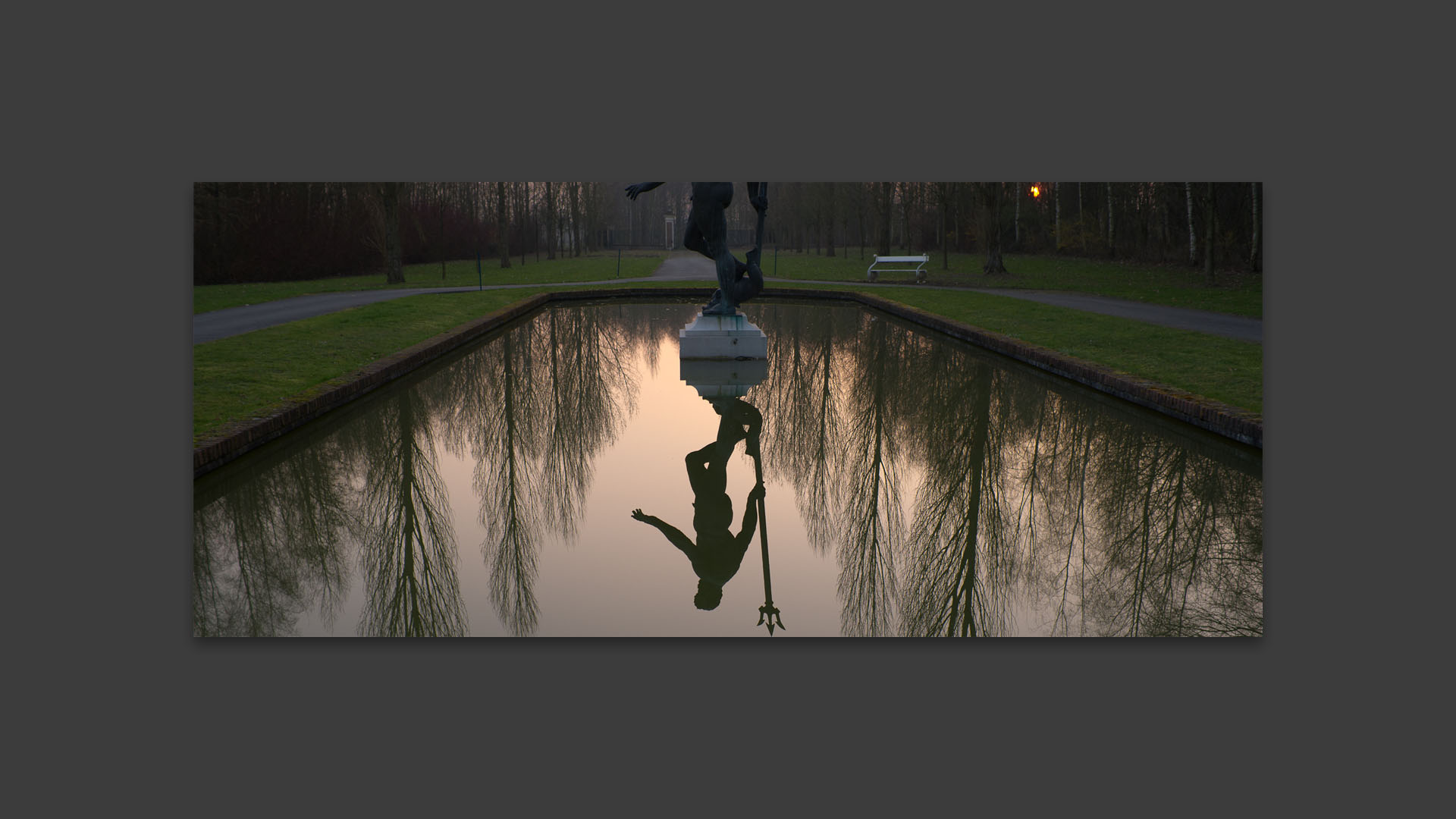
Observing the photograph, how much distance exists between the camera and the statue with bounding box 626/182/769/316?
37.3ft

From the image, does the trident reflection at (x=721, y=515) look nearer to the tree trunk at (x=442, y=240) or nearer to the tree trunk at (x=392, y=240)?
the tree trunk at (x=392, y=240)

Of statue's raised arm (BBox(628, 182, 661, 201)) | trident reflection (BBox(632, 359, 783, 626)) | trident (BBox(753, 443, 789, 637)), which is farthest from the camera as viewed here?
statue's raised arm (BBox(628, 182, 661, 201))

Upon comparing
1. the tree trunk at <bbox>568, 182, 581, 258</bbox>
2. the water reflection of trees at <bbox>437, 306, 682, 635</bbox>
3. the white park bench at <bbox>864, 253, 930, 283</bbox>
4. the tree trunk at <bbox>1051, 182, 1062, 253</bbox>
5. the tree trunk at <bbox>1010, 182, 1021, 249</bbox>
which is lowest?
the water reflection of trees at <bbox>437, 306, 682, 635</bbox>

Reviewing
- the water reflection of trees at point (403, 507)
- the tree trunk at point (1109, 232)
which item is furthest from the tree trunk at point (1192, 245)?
the water reflection of trees at point (403, 507)

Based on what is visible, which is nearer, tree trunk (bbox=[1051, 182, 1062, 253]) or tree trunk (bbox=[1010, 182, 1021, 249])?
tree trunk (bbox=[1051, 182, 1062, 253])

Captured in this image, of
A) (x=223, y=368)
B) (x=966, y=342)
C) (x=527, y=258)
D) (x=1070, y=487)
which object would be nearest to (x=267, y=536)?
(x=223, y=368)

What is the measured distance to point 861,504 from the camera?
20.0 ft

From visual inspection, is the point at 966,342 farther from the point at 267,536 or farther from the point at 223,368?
the point at 267,536

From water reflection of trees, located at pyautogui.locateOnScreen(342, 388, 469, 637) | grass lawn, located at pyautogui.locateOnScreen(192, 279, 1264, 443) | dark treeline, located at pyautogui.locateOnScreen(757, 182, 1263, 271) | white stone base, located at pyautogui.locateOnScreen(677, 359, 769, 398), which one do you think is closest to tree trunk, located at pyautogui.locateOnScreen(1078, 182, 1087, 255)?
dark treeline, located at pyautogui.locateOnScreen(757, 182, 1263, 271)

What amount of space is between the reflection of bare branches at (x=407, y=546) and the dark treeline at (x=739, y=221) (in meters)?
2.39

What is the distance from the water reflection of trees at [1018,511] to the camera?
4.68 meters

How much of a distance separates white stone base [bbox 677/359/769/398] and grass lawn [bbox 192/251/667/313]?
4642 mm

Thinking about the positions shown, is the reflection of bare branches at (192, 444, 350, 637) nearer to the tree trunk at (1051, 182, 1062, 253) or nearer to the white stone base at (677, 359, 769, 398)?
the white stone base at (677, 359, 769, 398)

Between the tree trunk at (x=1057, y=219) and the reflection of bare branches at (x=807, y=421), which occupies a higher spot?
the tree trunk at (x=1057, y=219)
